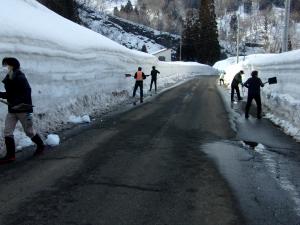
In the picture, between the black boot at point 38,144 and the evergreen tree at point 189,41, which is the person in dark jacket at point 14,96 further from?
the evergreen tree at point 189,41

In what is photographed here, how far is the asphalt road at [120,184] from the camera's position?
18.7 feet

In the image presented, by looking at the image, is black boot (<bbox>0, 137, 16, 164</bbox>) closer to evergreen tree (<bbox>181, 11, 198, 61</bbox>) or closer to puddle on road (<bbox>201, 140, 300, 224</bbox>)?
puddle on road (<bbox>201, 140, 300, 224</bbox>)

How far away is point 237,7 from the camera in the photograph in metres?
180

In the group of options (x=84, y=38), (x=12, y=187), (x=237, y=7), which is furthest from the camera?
(x=237, y=7)

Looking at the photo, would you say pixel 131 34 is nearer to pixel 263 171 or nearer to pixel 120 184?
pixel 263 171

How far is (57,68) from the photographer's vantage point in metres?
15.9

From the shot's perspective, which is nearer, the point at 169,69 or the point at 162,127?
the point at 162,127

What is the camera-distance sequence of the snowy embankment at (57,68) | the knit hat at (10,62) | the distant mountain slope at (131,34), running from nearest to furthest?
the knit hat at (10,62) < the snowy embankment at (57,68) < the distant mountain slope at (131,34)

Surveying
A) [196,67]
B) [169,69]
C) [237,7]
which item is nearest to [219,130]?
[169,69]

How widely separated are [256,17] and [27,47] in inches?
5152

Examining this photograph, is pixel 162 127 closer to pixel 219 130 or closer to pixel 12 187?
pixel 219 130

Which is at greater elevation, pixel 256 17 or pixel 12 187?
pixel 256 17

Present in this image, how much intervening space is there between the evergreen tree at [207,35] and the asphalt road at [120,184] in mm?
91527

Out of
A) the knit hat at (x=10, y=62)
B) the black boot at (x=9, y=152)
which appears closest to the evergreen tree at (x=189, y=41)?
the knit hat at (x=10, y=62)
